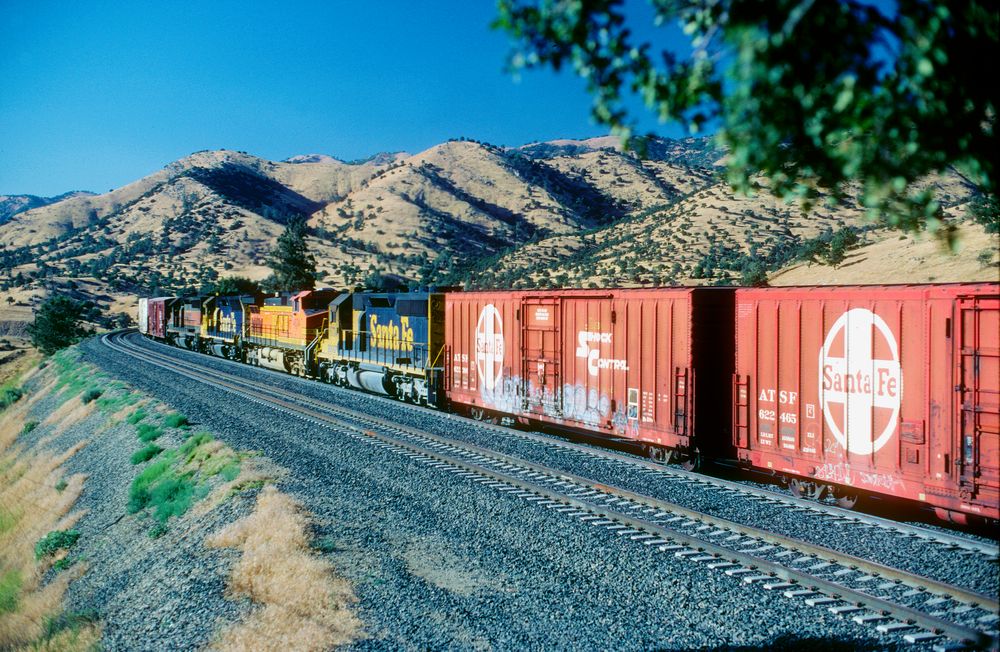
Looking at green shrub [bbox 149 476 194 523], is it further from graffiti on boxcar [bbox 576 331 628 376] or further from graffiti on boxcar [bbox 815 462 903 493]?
graffiti on boxcar [bbox 815 462 903 493]

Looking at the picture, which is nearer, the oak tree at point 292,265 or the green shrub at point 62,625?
the green shrub at point 62,625

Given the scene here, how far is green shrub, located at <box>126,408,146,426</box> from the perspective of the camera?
2339 centimetres

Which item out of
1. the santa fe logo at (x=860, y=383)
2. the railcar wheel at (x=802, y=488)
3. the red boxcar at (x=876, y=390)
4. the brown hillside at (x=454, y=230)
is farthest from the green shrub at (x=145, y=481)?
the brown hillside at (x=454, y=230)

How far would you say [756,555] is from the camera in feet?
31.5

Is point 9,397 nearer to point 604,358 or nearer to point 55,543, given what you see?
point 55,543

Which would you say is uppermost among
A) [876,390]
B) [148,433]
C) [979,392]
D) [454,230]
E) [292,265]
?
[454,230]

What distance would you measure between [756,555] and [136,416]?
2094 cm

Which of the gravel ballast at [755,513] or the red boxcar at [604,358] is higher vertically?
the red boxcar at [604,358]

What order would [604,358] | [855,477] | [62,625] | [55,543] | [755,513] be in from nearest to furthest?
[855,477], [755,513], [62,625], [604,358], [55,543]

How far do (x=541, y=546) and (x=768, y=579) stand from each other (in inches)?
121

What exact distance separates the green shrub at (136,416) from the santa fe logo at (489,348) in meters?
11.8

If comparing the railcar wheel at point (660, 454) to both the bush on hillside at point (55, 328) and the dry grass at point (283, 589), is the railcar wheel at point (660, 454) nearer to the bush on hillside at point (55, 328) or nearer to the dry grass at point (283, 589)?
the dry grass at point (283, 589)

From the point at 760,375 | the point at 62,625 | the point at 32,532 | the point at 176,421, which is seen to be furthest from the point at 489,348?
the point at 32,532

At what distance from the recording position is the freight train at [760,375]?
9766 mm
